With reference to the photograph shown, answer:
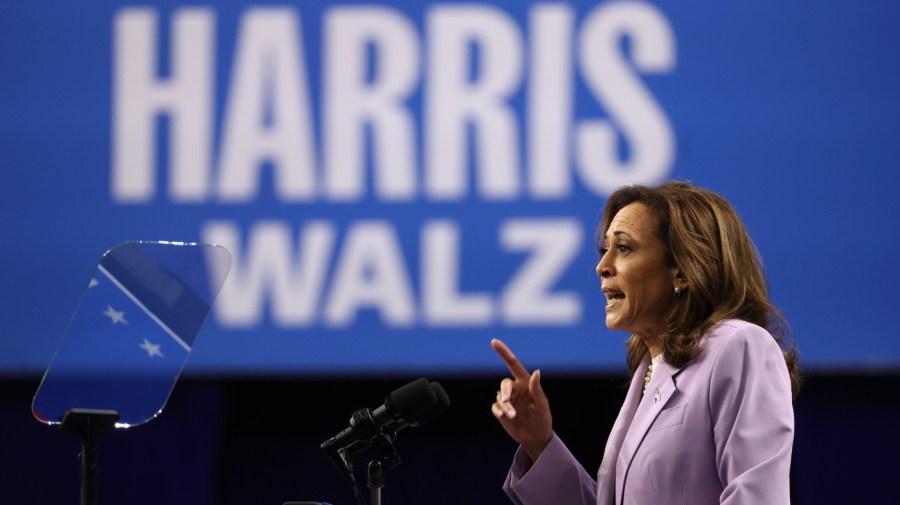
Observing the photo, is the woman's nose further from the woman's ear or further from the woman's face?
the woman's ear

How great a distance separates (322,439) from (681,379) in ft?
6.43

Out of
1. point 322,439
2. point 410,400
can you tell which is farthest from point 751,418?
point 322,439

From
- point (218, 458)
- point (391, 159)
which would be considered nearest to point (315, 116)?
point (391, 159)

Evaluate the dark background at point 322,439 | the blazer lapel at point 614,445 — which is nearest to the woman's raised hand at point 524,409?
the blazer lapel at point 614,445

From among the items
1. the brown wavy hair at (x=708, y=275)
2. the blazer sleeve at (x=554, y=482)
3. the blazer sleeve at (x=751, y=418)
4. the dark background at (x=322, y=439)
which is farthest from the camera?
the dark background at (x=322, y=439)

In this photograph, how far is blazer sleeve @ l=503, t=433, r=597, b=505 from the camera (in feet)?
7.20

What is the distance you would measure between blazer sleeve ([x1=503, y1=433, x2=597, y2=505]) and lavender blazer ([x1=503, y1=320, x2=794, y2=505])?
12 cm

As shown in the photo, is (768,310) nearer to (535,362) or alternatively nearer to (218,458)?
(535,362)

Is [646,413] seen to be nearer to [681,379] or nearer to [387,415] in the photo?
[681,379]

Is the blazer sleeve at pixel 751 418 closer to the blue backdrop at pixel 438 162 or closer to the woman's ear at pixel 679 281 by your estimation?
the woman's ear at pixel 679 281

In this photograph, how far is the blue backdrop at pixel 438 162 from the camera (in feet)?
11.1

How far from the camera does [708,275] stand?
2.06 metres

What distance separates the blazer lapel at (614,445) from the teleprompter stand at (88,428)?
0.93m

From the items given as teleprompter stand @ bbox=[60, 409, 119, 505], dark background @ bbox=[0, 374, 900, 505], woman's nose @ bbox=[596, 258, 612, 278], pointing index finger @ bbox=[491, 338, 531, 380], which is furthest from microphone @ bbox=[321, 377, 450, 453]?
dark background @ bbox=[0, 374, 900, 505]
